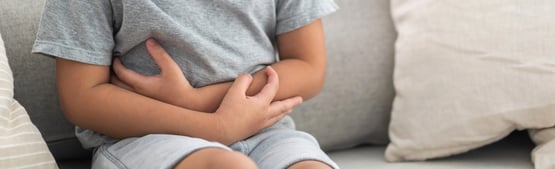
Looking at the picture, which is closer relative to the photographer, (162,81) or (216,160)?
(216,160)

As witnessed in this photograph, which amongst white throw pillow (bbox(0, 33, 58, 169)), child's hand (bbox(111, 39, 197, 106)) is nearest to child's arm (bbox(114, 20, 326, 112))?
child's hand (bbox(111, 39, 197, 106))

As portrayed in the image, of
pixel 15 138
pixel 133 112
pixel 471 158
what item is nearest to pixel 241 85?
pixel 133 112

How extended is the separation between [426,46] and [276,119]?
0.99ft

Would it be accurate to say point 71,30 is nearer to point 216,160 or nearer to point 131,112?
point 131,112

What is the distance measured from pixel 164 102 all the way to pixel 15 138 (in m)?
0.20

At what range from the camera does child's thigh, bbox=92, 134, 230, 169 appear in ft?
3.35

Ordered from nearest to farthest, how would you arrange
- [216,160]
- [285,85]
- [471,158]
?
[216,160] < [285,85] < [471,158]

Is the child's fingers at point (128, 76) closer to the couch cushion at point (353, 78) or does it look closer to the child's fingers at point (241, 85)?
the child's fingers at point (241, 85)

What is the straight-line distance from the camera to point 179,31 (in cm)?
116

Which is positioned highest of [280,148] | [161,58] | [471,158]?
[161,58]

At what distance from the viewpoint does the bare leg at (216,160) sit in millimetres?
956

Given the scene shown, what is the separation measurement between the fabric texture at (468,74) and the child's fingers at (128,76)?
1.48 feet

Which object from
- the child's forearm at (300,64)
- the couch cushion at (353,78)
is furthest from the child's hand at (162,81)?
the couch cushion at (353,78)

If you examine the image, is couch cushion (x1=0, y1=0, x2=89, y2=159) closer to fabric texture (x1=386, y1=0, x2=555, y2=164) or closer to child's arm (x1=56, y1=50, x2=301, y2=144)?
child's arm (x1=56, y1=50, x2=301, y2=144)
